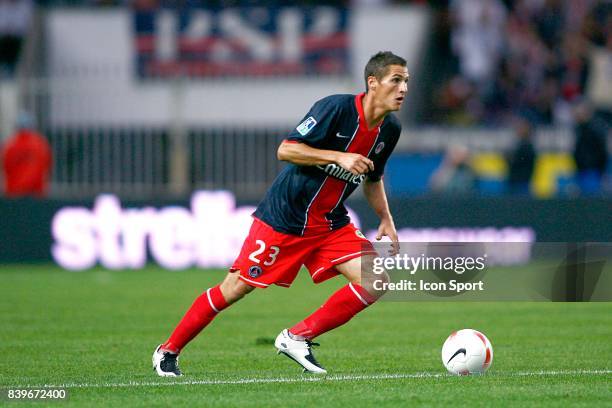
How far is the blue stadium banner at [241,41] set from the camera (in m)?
21.9

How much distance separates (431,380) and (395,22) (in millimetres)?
15440

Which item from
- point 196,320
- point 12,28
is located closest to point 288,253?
point 196,320

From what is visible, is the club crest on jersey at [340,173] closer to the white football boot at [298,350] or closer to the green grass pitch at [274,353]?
the white football boot at [298,350]

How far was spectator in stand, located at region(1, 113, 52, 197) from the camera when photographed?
1820 centimetres

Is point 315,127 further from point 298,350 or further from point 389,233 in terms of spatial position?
point 298,350

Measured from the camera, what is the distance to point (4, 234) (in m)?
18.3

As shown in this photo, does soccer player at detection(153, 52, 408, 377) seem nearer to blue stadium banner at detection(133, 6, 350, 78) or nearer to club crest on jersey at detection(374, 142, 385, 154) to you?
club crest on jersey at detection(374, 142, 385, 154)


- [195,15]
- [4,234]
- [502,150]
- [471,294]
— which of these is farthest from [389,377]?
[195,15]

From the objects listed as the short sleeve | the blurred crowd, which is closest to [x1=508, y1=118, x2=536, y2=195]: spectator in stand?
the blurred crowd

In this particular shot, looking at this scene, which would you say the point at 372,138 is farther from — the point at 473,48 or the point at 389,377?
the point at 473,48

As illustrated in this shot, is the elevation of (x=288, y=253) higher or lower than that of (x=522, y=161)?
higher

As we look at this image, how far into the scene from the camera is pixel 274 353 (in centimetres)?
972

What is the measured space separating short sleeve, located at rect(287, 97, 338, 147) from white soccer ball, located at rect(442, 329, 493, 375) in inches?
59.9

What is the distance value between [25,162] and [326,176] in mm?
10817
